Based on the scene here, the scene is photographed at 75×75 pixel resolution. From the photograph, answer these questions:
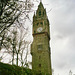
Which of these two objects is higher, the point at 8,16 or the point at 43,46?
the point at 43,46

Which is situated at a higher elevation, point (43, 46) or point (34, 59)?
point (43, 46)

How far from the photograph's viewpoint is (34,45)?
44.5 m

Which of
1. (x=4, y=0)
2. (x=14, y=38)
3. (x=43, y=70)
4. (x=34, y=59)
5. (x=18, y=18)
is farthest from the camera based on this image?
(x=34, y=59)

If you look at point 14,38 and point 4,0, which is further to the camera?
point 14,38

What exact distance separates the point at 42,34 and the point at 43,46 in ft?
13.3

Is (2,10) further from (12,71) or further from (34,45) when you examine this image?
(34,45)

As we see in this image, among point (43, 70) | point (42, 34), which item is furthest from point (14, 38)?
point (42, 34)

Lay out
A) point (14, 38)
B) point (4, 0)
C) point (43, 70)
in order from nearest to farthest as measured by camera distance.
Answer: point (4, 0)
point (14, 38)
point (43, 70)

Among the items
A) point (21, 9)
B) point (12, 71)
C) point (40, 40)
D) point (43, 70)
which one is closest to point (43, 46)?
point (40, 40)

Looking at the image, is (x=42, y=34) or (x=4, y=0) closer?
(x=4, y=0)

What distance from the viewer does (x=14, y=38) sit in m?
22.0

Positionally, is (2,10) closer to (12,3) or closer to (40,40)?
(12,3)

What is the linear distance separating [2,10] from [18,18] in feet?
2.20

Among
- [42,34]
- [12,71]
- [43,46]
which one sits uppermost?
[42,34]
